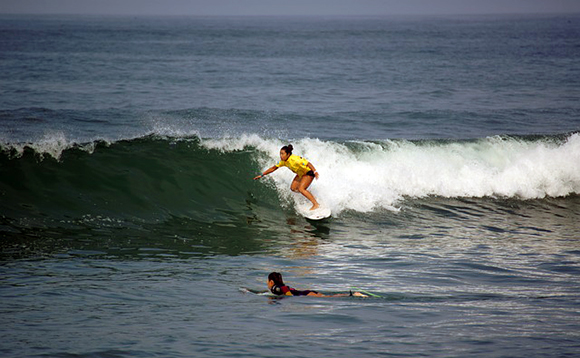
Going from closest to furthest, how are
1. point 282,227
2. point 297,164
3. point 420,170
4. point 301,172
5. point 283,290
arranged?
point 283,290, point 282,227, point 297,164, point 301,172, point 420,170

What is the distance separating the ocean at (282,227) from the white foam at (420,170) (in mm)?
59

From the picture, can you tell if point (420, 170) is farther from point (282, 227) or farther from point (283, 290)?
point (283, 290)


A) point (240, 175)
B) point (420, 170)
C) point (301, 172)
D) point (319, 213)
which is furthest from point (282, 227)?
point (420, 170)

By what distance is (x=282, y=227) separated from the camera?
46.9 ft

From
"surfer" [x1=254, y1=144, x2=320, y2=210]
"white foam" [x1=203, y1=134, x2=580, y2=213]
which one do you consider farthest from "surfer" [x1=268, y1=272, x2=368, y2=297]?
"white foam" [x1=203, y1=134, x2=580, y2=213]

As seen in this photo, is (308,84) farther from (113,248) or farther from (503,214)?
(113,248)

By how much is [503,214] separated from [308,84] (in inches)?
939

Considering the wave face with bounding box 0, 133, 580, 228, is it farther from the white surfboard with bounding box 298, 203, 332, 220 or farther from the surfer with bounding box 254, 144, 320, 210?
the surfer with bounding box 254, 144, 320, 210

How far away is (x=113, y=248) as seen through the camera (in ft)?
39.1

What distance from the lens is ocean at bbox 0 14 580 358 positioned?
26.3 feet

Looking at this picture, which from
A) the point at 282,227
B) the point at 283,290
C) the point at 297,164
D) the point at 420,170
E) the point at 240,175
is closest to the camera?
the point at 283,290

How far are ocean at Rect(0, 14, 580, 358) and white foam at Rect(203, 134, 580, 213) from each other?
2.3 inches

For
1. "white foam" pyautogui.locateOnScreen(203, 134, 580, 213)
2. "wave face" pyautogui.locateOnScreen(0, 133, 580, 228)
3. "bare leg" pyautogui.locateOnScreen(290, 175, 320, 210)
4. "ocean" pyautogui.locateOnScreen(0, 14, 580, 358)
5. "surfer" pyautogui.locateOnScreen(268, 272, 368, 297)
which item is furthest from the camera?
"white foam" pyautogui.locateOnScreen(203, 134, 580, 213)

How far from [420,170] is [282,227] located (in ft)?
19.5
